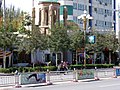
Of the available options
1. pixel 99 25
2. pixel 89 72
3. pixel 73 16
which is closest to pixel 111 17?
pixel 99 25

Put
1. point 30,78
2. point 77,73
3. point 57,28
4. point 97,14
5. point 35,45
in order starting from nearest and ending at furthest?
point 30,78 < point 77,73 < point 35,45 < point 57,28 < point 97,14

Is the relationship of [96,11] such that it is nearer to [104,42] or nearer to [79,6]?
[79,6]

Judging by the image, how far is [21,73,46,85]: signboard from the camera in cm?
2586

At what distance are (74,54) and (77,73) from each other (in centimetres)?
3414

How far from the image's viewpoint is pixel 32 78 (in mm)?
26578

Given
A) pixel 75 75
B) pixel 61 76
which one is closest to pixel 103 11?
pixel 75 75

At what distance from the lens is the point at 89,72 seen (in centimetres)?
3195

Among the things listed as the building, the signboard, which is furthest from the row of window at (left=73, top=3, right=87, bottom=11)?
the signboard

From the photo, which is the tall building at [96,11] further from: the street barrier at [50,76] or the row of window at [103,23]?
the street barrier at [50,76]

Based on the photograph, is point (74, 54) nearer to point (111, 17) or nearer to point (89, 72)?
point (111, 17)

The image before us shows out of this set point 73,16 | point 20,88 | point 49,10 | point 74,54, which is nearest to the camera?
point 20,88

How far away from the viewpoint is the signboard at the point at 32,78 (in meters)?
25.9

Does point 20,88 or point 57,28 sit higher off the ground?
point 57,28

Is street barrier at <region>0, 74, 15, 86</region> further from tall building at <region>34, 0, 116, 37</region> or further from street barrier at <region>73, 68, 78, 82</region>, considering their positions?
tall building at <region>34, 0, 116, 37</region>
